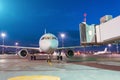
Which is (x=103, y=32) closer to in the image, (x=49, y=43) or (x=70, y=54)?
(x=49, y=43)

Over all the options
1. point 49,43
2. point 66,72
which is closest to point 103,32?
point 66,72

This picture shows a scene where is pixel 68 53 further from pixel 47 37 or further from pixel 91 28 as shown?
pixel 91 28

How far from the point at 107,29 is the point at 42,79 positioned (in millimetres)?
5891

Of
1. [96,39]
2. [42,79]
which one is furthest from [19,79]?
[96,39]

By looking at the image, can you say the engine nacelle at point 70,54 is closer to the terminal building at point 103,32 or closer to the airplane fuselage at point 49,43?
the airplane fuselage at point 49,43

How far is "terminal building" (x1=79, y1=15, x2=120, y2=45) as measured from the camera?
11.9 meters

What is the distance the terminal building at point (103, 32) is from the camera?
11896mm


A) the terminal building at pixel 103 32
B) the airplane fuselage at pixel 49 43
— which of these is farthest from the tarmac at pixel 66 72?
the airplane fuselage at pixel 49 43

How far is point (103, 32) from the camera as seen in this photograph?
45.6 ft

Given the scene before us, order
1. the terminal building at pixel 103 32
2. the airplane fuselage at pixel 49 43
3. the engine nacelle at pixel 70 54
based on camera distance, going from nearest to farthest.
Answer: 1. the terminal building at pixel 103 32
2. the airplane fuselage at pixel 49 43
3. the engine nacelle at pixel 70 54

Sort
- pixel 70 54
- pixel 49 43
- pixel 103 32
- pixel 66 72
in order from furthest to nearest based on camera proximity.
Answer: pixel 70 54 < pixel 49 43 < pixel 103 32 < pixel 66 72

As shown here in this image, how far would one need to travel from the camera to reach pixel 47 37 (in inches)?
1094

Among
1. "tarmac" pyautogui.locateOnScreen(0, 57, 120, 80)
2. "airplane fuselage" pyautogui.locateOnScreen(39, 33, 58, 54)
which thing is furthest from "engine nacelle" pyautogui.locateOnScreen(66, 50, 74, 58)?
"tarmac" pyautogui.locateOnScreen(0, 57, 120, 80)

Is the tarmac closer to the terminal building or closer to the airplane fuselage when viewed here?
the terminal building
